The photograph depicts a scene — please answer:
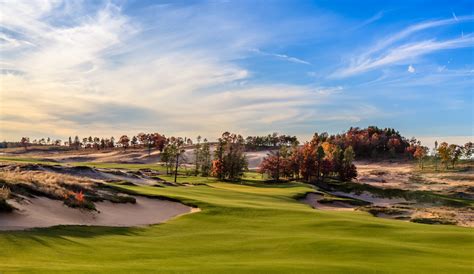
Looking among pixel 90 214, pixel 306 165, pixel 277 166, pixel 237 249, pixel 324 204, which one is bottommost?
pixel 324 204

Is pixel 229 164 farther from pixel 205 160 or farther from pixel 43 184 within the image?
pixel 43 184

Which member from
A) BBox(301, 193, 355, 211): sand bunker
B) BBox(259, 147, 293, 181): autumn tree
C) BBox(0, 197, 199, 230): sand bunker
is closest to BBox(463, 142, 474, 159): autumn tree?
BBox(259, 147, 293, 181): autumn tree

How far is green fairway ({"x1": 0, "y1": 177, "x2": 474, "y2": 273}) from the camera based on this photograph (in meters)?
14.3

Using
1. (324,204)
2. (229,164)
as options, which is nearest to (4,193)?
(324,204)

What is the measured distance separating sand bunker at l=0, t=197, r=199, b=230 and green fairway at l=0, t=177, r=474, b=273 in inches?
98.9

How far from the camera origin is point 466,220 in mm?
42531

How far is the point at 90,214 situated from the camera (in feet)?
95.7

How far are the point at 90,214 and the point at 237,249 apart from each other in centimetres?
1433

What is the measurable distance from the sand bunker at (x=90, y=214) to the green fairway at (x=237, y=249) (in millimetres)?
2512

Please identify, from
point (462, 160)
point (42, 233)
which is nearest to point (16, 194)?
point (42, 233)

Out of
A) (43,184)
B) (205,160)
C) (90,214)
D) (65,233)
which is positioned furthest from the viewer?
(205,160)

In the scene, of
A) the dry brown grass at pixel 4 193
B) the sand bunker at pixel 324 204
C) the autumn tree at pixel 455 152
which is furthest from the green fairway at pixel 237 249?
the autumn tree at pixel 455 152

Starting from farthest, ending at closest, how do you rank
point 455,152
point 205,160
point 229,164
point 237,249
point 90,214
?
point 455,152, point 205,160, point 229,164, point 90,214, point 237,249

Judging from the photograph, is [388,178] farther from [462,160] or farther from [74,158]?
[74,158]
